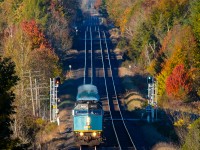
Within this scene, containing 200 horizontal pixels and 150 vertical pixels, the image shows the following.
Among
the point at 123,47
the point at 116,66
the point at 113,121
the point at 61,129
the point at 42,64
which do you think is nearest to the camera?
the point at 61,129

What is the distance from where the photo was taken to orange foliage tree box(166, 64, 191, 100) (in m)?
46.1

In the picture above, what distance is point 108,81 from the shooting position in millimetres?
57125

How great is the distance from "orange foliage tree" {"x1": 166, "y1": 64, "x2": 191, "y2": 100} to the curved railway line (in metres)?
4.76

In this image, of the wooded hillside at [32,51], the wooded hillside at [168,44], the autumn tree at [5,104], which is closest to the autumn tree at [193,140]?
the wooded hillside at [32,51]

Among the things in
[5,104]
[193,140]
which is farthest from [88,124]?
[5,104]

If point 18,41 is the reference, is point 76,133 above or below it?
below

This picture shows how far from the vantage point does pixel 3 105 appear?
17812 millimetres

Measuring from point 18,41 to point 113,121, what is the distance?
464 inches

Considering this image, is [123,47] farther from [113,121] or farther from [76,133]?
[76,133]

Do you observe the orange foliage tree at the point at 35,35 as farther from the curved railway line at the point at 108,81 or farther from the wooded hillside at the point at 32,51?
the curved railway line at the point at 108,81

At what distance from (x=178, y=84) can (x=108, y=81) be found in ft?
39.8

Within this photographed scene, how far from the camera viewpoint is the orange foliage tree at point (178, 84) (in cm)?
4614

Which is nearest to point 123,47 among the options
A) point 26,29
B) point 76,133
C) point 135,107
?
point 26,29

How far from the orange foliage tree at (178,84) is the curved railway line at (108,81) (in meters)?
4.76
